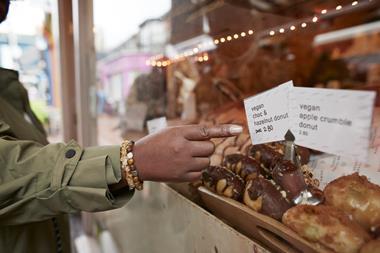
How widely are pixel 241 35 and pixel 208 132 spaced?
0.82 metres

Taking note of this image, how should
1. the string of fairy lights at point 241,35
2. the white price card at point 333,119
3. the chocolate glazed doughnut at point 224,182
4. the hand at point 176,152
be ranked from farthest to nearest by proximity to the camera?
the string of fairy lights at point 241,35 → the chocolate glazed doughnut at point 224,182 → the hand at point 176,152 → the white price card at point 333,119

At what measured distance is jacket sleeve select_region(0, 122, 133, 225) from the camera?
59cm

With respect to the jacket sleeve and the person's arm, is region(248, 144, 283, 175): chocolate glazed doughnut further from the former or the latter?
the jacket sleeve

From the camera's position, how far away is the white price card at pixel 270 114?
1.93 ft

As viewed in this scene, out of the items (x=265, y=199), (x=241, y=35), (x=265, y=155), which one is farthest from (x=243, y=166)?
(x=241, y=35)

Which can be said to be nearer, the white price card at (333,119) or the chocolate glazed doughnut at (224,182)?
the white price card at (333,119)

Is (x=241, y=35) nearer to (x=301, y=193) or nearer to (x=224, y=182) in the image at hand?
(x=224, y=182)

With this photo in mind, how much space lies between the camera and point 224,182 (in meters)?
0.78

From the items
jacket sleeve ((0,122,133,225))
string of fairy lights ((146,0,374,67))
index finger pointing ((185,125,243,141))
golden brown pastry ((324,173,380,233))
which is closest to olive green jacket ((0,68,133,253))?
jacket sleeve ((0,122,133,225))

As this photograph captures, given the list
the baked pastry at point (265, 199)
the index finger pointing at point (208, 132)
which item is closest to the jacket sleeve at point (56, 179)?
the index finger pointing at point (208, 132)

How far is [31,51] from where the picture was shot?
2537mm

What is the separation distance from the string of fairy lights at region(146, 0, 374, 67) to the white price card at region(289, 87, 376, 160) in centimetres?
56

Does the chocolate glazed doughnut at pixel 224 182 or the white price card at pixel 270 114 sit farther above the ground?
the white price card at pixel 270 114

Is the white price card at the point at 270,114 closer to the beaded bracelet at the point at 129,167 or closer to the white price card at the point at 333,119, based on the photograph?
the white price card at the point at 333,119
